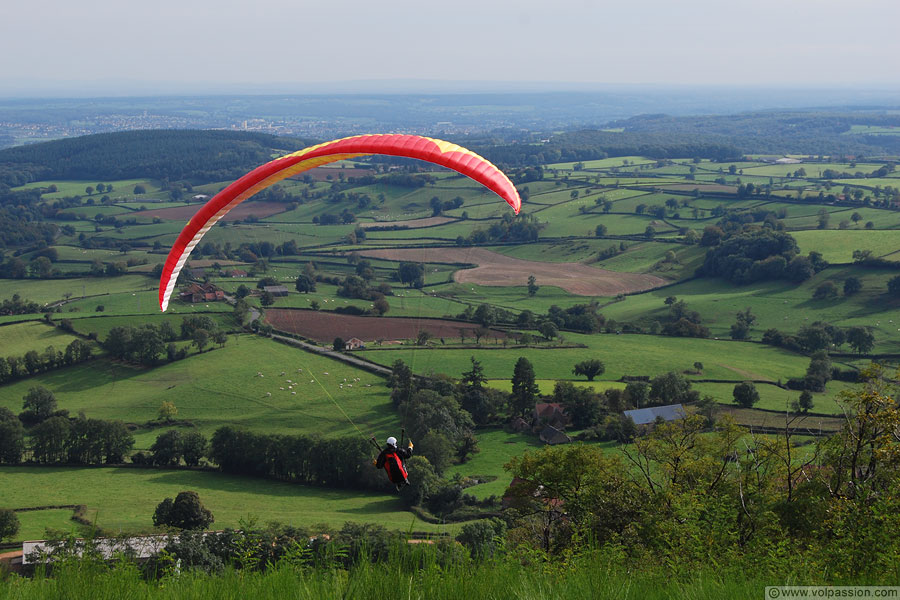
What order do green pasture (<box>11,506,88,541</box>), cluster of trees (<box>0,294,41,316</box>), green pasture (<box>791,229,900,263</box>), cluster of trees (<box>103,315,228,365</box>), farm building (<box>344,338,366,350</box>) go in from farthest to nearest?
green pasture (<box>791,229,900,263</box>) < cluster of trees (<box>0,294,41,316</box>) < farm building (<box>344,338,366,350</box>) < cluster of trees (<box>103,315,228,365</box>) < green pasture (<box>11,506,88,541</box>)

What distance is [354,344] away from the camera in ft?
221

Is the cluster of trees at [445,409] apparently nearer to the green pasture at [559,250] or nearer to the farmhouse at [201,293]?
the farmhouse at [201,293]

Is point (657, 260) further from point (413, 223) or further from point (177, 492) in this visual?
point (177, 492)

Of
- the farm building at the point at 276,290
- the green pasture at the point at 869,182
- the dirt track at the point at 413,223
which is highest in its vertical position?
the green pasture at the point at 869,182

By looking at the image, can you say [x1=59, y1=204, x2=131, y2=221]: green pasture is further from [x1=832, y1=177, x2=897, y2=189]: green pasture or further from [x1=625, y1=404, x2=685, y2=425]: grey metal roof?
[x1=832, y1=177, x2=897, y2=189]: green pasture

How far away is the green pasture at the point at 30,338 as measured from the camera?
65.4 meters

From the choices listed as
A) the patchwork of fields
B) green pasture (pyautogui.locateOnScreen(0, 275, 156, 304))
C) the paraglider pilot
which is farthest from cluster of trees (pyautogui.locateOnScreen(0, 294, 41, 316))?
the paraglider pilot

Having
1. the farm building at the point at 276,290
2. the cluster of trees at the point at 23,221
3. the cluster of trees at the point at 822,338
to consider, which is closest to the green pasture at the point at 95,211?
the cluster of trees at the point at 23,221

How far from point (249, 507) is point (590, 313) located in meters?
51.4

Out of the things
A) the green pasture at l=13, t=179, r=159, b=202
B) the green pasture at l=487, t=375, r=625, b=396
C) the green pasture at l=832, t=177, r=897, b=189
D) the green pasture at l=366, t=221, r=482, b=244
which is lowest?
the green pasture at l=487, t=375, r=625, b=396

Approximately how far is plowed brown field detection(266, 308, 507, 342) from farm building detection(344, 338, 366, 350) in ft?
3.48

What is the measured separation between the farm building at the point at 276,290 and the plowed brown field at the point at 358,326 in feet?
28.3

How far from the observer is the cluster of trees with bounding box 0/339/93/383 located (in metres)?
59.5

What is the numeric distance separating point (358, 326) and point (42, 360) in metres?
28.0
